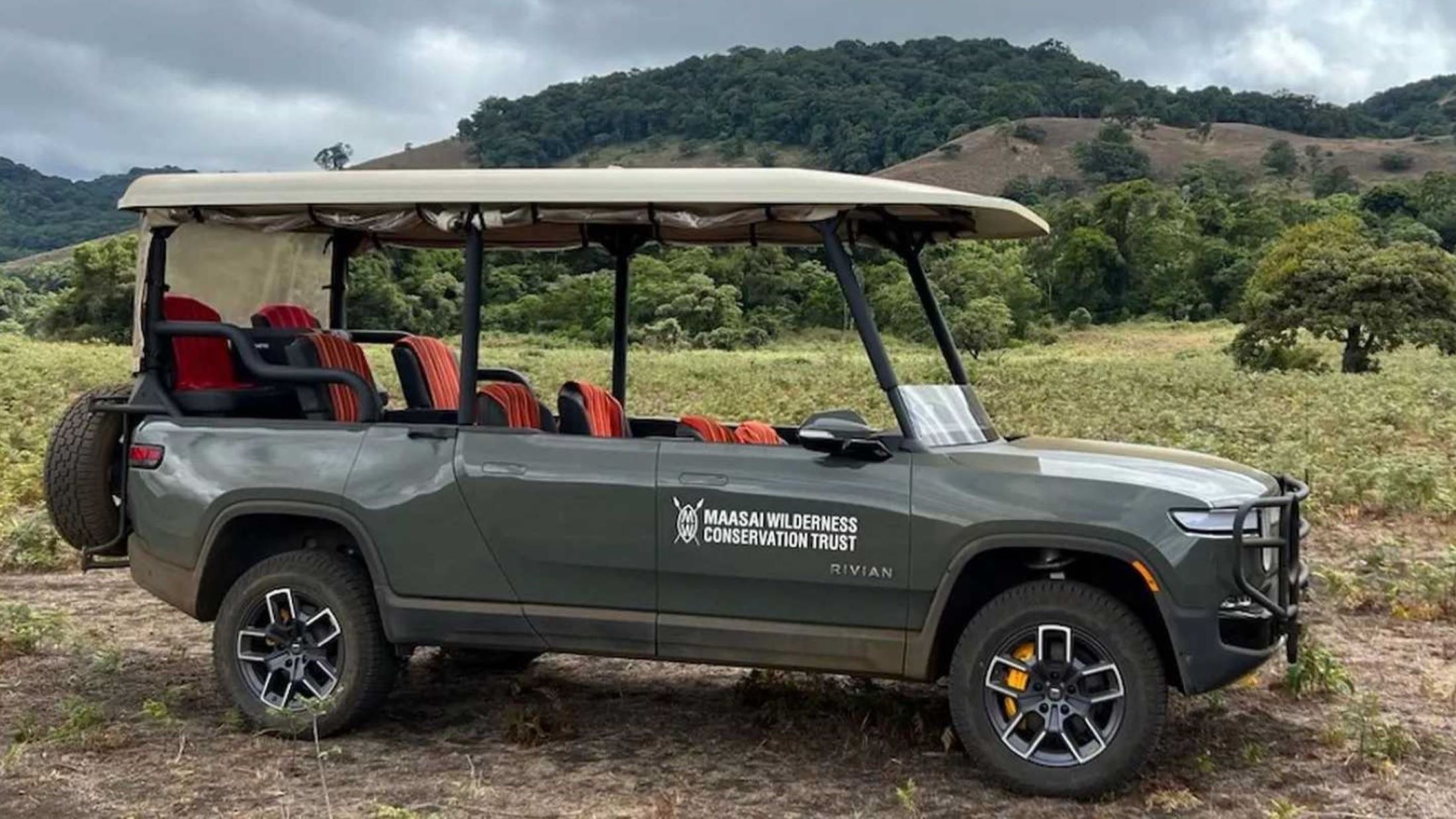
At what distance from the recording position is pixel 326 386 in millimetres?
6516

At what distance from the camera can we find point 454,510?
5.75 m

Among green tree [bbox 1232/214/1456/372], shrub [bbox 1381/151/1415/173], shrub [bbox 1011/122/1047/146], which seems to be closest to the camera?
green tree [bbox 1232/214/1456/372]

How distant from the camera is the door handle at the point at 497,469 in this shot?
5.70 meters

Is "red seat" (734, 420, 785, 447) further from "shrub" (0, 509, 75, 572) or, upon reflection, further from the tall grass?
"shrub" (0, 509, 75, 572)

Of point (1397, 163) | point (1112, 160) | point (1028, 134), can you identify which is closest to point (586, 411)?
point (1112, 160)

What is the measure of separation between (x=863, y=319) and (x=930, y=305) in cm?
125

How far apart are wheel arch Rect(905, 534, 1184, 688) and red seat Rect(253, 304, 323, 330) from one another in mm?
3690

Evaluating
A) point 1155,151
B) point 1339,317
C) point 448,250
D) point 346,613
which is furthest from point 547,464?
point 1155,151

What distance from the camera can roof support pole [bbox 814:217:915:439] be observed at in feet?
18.1

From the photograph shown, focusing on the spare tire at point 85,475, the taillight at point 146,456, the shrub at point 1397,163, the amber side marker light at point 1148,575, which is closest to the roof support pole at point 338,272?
the spare tire at point 85,475

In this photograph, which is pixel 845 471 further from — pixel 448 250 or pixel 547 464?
pixel 448 250

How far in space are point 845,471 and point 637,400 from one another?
17.9 meters

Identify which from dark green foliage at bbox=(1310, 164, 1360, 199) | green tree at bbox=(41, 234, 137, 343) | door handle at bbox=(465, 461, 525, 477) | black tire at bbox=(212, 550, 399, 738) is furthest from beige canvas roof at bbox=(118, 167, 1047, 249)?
dark green foliage at bbox=(1310, 164, 1360, 199)

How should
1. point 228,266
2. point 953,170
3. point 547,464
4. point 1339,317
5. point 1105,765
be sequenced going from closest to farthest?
point 1105,765 < point 547,464 < point 228,266 < point 1339,317 < point 953,170
